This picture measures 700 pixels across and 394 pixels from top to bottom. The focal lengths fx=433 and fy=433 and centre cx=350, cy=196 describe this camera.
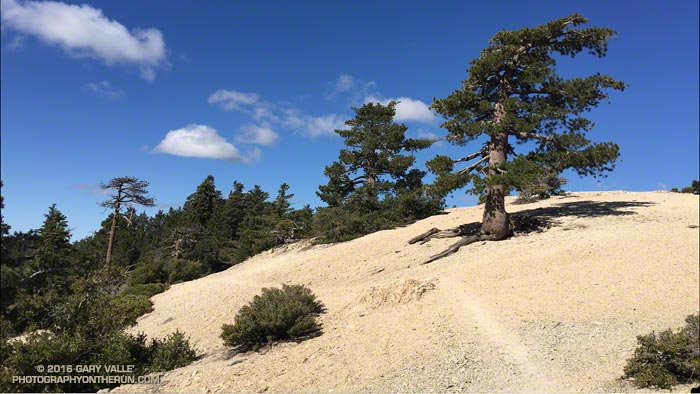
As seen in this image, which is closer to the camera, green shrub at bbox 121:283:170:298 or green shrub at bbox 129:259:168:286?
green shrub at bbox 121:283:170:298

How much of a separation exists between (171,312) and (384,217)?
52.2ft

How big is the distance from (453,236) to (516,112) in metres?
6.29

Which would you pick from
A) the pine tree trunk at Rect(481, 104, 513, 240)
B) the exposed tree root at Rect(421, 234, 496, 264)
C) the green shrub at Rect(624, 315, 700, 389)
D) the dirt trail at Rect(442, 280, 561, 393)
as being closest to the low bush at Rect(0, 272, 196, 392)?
the dirt trail at Rect(442, 280, 561, 393)

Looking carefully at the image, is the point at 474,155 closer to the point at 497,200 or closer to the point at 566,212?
the point at 497,200

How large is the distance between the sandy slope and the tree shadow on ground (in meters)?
0.81

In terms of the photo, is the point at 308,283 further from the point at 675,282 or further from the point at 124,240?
the point at 124,240

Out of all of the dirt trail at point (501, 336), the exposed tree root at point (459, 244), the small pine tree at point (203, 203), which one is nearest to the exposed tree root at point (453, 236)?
the exposed tree root at point (459, 244)

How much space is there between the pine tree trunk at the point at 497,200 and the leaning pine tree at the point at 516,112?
4 centimetres

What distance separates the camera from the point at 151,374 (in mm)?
10391

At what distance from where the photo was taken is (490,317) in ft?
34.4

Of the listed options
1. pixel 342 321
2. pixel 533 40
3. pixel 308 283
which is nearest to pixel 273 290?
pixel 342 321

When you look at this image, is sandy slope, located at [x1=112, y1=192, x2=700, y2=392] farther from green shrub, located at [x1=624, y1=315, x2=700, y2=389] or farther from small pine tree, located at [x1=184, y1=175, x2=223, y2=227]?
small pine tree, located at [x1=184, y1=175, x2=223, y2=227]

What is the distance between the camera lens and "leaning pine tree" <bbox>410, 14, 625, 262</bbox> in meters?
16.8

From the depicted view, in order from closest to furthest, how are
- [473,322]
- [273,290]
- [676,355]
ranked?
[676,355] → [473,322] → [273,290]
